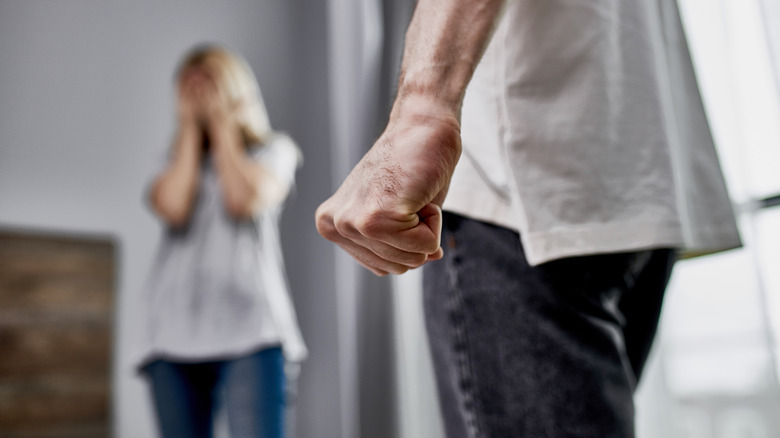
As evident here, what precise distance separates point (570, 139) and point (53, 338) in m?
2.04

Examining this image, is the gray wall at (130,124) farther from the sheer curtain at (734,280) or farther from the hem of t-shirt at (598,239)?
the hem of t-shirt at (598,239)

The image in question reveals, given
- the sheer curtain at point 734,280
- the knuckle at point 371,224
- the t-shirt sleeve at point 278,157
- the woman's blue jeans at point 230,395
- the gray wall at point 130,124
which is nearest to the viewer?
the knuckle at point 371,224

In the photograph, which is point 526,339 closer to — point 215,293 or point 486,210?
point 486,210

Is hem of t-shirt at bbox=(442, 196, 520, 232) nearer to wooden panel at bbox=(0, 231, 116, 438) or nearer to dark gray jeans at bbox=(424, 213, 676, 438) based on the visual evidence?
dark gray jeans at bbox=(424, 213, 676, 438)

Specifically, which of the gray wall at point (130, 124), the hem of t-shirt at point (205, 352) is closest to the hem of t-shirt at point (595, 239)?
the hem of t-shirt at point (205, 352)

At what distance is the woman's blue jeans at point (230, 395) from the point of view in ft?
3.44

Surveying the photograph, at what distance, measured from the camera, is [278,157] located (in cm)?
133

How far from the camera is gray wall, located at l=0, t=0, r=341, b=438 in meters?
2.21

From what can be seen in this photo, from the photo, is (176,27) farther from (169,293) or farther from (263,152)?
(169,293)

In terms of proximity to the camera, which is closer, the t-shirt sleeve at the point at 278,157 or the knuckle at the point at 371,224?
the knuckle at the point at 371,224

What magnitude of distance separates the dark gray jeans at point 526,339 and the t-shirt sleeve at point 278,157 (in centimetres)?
92

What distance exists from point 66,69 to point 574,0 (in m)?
2.36

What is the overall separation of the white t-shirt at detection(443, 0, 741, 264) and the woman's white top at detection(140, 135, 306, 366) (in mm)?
750

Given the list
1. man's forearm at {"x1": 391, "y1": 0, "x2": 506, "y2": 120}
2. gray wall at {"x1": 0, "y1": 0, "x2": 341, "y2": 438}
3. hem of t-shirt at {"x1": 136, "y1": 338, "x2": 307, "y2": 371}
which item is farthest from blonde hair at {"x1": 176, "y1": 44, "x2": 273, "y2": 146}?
man's forearm at {"x1": 391, "y1": 0, "x2": 506, "y2": 120}
